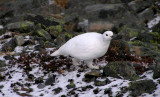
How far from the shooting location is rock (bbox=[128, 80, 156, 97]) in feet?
16.7

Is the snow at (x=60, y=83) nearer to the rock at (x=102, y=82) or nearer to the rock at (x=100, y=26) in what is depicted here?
the rock at (x=102, y=82)

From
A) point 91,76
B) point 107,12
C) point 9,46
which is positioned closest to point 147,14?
point 107,12

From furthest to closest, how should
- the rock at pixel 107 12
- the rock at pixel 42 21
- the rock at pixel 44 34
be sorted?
the rock at pixel 107 12, the rock at pixel 42 21, the rock at pixel 44 34

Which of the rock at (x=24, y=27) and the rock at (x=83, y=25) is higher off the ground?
the rock at (x=24, y=27)

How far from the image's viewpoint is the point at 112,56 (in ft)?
29.1

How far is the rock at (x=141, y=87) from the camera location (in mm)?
5088

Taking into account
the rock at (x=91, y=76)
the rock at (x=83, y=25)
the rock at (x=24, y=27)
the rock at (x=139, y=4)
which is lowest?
the rock at (x=91, y=76)

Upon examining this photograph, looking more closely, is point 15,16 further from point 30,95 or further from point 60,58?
point 30,95

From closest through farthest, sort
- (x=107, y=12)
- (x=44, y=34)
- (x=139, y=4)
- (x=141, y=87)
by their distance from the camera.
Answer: (x=141, y=87), (x=44, y=34), (x=107, y=12), (x=139, y=4)

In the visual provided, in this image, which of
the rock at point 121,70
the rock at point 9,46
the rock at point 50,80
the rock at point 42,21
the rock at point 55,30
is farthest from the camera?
the rock at point 42,21

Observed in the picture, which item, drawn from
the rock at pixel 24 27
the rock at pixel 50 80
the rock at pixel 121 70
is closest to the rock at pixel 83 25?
the rock at pixel 24 27

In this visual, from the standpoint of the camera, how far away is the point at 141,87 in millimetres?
5289

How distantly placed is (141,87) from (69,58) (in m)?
4.29

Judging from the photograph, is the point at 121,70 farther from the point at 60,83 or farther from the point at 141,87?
the point at 60,83
